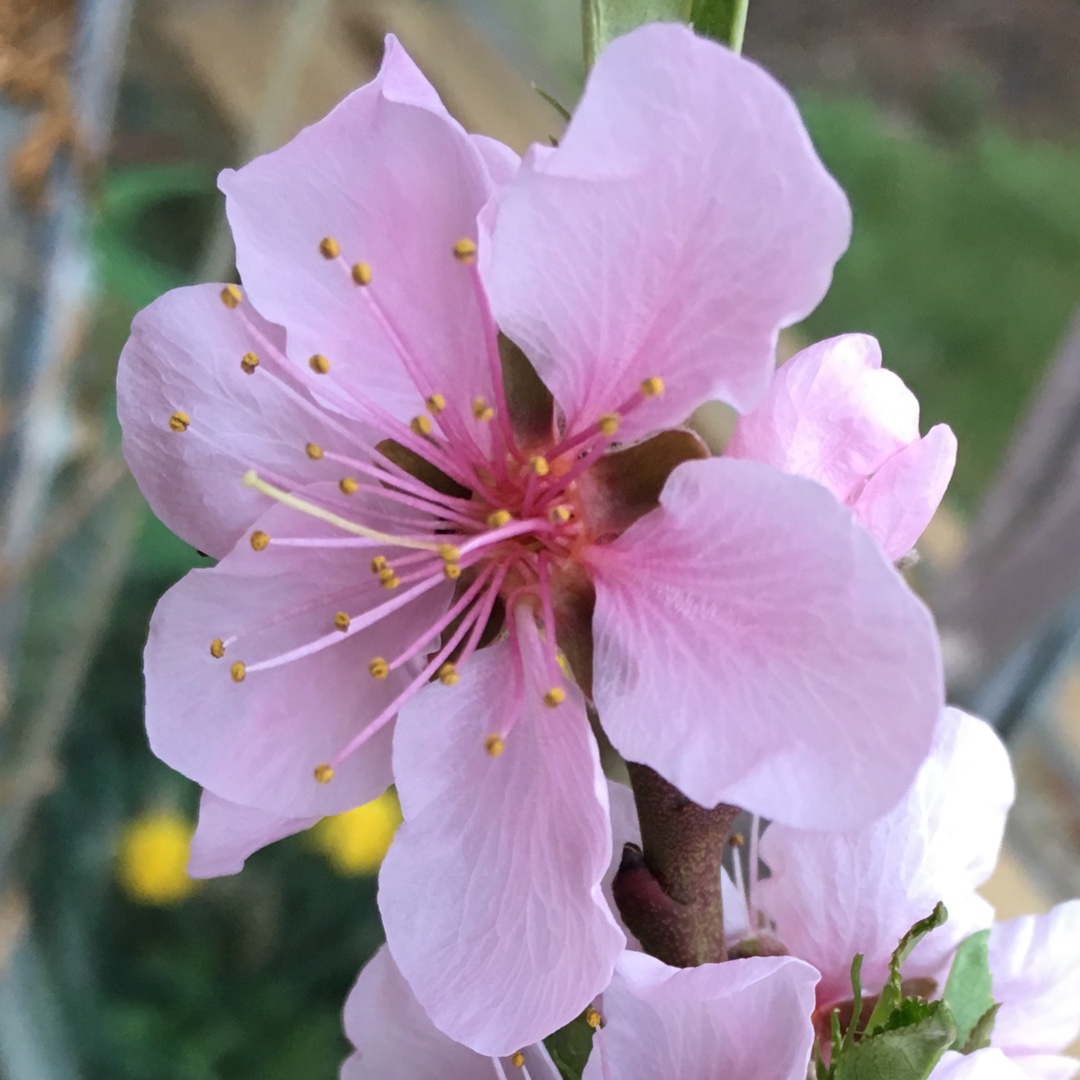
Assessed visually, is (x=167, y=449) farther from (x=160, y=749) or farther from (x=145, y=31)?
(x=145, y=31)

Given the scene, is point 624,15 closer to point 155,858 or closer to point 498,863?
point 498,863

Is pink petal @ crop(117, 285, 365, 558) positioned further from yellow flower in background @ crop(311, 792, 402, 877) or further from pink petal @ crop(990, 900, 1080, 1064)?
yellow flower in background @ crop(311, 792, 402, 877)

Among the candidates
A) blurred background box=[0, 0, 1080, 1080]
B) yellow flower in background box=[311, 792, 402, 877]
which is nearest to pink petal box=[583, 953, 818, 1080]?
blurred background box=[0, 0, 1080, 1080]

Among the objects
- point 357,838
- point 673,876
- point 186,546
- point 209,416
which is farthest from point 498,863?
point 186,546

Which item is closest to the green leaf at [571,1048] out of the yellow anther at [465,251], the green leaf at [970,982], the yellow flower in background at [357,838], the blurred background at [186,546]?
the green leaf at [970,982]

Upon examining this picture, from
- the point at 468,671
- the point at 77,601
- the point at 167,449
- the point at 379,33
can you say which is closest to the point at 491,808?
the point at 468,671

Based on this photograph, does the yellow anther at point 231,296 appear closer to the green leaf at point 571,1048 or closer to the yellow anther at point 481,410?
the yellow anther at point 481,410
